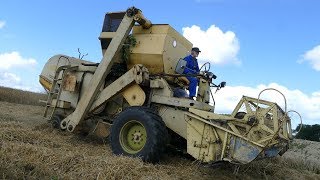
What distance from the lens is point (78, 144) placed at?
954cm

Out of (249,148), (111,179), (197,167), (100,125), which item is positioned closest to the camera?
(111,179)

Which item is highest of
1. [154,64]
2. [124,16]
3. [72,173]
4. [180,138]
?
[124,16]

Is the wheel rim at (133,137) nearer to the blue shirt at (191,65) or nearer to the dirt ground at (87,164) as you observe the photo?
the dirt ground at (87,164)

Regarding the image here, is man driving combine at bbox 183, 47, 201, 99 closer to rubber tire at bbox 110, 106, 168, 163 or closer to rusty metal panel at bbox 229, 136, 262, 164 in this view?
rubber tire at bbox 110, 106, 168, 163

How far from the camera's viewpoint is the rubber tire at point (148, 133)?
313 inches

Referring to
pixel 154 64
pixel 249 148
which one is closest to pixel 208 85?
pixel 154 64

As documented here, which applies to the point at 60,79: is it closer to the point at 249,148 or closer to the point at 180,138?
the point at 180,138

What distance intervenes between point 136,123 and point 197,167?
4.97 ft

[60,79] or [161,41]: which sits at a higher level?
[161,41]

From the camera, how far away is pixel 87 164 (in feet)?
22.7

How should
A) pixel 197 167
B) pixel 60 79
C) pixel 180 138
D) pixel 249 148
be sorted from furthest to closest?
pixel 60 79, pixel 180 138, pixel 197 167, pixel 249 148

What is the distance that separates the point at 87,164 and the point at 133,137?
178cm

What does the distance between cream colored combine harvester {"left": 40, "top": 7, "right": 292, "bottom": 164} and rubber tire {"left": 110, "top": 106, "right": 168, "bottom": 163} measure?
0.02 m

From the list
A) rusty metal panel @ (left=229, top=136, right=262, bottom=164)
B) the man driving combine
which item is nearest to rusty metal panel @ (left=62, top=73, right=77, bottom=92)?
the man driving combine
